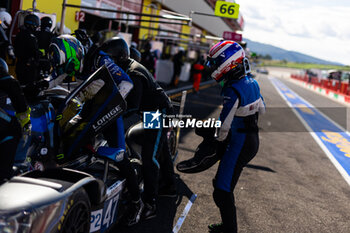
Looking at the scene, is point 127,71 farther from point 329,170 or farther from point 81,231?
point 329,170

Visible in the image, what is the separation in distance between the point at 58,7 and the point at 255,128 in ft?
43.2

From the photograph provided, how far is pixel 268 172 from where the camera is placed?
7.28 metres

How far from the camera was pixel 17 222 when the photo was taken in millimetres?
2309

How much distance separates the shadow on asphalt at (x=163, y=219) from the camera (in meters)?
4.16

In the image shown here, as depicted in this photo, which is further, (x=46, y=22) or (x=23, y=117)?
(x=46, y=22)

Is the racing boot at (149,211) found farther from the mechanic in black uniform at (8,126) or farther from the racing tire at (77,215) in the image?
the mechanic in black uniform at (8,126)

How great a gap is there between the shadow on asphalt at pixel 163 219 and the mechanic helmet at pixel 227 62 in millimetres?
1659

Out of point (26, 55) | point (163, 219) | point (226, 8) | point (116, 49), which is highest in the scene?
point (226, 8)

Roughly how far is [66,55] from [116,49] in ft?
2.14

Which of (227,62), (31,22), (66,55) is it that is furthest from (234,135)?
(31,22)

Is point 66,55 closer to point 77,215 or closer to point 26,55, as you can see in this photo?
point 77,215

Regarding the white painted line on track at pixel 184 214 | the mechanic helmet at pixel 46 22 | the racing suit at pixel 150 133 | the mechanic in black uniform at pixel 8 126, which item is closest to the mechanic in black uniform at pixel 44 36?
the mechanic helmet at pixel 46 22

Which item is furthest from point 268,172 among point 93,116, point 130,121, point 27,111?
point 27,111

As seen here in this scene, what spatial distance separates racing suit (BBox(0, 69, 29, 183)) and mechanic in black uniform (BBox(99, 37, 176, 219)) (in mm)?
1207
